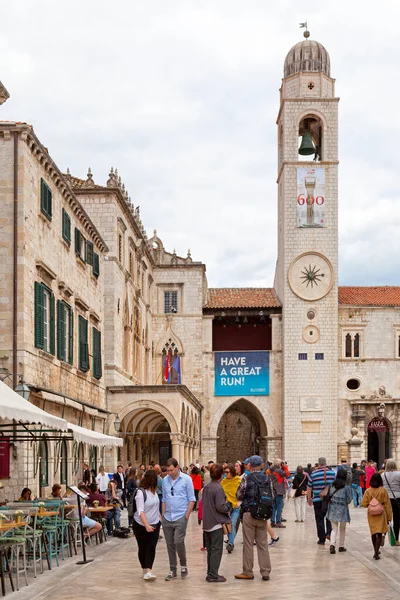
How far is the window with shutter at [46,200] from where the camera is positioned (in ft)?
81.4

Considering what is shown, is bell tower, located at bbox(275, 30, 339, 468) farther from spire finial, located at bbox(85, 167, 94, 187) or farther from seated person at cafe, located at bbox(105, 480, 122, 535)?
seated person at cafe, located at bbox(105, 480, 122, 535)

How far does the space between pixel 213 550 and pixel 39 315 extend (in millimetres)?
12077

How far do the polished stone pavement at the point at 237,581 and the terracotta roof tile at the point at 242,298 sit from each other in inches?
1457

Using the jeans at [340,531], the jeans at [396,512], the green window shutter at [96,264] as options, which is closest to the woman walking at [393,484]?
the jeans at [396,512]

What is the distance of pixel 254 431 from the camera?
64438 millimetres

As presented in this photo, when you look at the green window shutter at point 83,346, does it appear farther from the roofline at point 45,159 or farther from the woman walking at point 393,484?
the woman walking at point 393,484

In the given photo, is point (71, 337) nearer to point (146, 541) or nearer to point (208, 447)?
point (146, 541)

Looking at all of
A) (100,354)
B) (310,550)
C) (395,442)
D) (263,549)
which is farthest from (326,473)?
(395,442)

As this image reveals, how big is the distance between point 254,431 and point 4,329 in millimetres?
43530

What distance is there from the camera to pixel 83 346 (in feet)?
99.8

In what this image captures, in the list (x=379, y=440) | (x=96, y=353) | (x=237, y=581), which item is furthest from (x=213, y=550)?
(x=379, y=440)

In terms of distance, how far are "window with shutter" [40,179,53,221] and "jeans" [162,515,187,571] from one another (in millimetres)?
13172

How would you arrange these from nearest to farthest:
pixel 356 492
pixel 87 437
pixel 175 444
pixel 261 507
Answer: pixel 261 507, pixel 87 437, pixel 356 492, pixel 175 444

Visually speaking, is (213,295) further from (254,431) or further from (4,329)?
(4,329)
